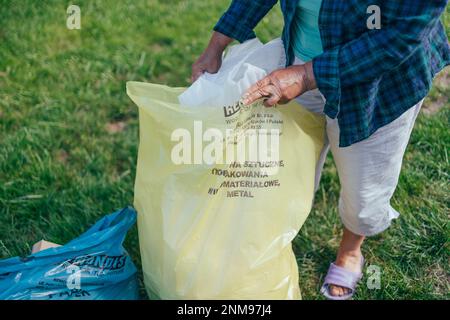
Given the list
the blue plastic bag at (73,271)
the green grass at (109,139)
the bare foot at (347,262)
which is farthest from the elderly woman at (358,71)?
the blue plastic bag at (73,271)

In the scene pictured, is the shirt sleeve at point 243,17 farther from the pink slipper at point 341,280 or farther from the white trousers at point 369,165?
the pink slipper at point 341,280

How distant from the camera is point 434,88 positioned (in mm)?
2676

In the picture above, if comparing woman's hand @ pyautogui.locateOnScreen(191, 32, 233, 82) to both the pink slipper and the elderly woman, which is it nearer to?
the elderly woman

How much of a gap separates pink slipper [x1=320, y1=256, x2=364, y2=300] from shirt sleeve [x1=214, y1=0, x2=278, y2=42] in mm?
849

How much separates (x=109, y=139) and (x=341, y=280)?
3.94 ft

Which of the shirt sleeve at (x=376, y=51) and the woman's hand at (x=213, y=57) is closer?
the shirt sleeve at (x=376, y=51)

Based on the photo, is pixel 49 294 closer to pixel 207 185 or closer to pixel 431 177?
pixel 207 185

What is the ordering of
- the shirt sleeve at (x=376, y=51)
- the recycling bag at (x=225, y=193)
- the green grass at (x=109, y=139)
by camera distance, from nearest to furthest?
the shirt sleeve at (x=376, y=51) < the recycling bag at (x=225, y=193) < the green grass at (x=109, y=139)

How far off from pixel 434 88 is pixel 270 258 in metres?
1.55

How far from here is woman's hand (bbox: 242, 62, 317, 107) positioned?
1414 millimetres

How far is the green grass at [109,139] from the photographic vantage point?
2.09 metres

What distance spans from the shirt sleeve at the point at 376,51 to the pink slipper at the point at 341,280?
0.78 metres

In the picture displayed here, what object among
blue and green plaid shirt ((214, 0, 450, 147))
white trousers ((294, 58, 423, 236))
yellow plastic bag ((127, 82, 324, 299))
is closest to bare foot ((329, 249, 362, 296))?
white trousers ((294, 58, 423, 236))

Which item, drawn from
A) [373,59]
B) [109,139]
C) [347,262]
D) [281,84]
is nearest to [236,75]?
[281,84]
